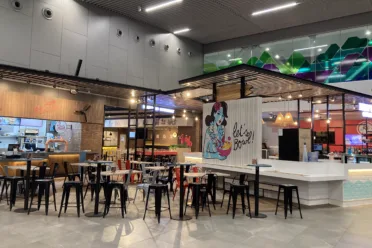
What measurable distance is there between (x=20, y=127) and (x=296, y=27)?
40.1ft

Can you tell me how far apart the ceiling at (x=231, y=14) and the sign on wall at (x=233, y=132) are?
4688 millimetres

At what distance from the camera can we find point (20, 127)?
1078cm

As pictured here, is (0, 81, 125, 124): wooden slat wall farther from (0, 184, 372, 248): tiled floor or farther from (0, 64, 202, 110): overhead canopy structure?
(0, 184, 372, 248): tiled floor

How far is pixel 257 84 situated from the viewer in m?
8.11

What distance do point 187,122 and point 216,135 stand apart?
8910 mm

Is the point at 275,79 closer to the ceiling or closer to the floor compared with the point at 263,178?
closer to the ceiling

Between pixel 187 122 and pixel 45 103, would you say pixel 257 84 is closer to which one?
pixel 45 103

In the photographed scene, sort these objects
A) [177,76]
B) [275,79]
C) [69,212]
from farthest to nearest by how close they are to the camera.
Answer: [177,76], [275,79], [69,212]

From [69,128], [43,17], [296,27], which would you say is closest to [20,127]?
[69,128]

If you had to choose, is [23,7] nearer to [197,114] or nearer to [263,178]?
[263,178]

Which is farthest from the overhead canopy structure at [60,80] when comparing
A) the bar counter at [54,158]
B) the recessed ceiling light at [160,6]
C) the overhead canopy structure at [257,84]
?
the recessed ceiling light at [160,6]

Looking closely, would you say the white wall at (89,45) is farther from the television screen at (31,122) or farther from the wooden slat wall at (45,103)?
the television screen at (31,122)

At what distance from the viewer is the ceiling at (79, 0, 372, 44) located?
10.4m

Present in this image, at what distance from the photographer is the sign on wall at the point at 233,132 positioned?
6922 millimetres
